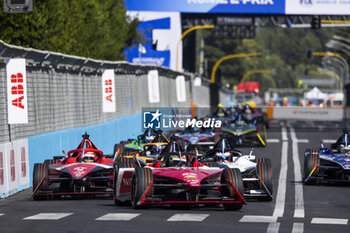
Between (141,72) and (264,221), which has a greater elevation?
(141,72)

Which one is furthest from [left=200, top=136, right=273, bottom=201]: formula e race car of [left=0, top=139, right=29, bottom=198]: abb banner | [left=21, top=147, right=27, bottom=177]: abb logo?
[left=21, top=147, right=27, bottom=177]: abb logo

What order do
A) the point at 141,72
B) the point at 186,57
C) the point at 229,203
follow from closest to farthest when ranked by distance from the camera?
the point at 229,203
the point at 141,72
the point at 186,57

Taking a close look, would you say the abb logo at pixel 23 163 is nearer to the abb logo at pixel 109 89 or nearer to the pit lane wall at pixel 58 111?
the pit lane wall at pixel 58 111

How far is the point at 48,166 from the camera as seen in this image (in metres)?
15.6

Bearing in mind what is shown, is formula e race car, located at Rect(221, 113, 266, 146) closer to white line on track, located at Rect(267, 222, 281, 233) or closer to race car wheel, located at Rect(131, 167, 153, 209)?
race car wheel, located at Rect(131, 167, 153, 209)

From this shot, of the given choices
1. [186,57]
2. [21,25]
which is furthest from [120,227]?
[186,57]

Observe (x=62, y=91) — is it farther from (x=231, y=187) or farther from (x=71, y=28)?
(x=231, y=187)

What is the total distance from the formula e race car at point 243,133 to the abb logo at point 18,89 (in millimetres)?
14347

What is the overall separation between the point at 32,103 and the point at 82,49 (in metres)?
16.8

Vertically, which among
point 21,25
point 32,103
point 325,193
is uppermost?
point 21,25

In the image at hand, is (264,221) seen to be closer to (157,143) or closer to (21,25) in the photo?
(157,143)

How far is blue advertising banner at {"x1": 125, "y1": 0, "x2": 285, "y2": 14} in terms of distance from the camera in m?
60.3

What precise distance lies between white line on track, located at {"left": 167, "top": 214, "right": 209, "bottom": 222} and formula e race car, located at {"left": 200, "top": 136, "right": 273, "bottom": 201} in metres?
1.85

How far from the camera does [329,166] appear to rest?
1827 cm
